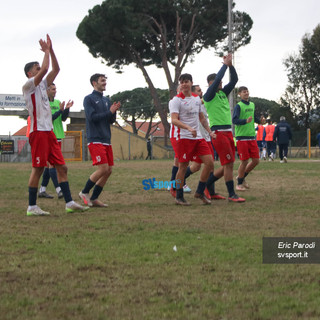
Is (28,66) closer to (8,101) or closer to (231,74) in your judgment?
(231,74)

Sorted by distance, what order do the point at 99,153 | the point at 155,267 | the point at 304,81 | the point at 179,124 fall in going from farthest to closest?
the point at 304,81
the point at 99,153
the point at 179,124
the point at 155,267

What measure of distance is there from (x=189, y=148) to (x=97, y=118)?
134cm

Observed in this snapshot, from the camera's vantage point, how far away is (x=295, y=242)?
457 cm

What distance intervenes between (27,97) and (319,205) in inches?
159

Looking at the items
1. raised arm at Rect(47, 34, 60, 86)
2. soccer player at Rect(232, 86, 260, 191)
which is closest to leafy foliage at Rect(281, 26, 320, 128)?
soccer player at Rect(232, 86, 260, 191)

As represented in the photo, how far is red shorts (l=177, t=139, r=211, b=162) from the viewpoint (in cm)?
766

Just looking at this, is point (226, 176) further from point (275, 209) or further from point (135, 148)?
point (135, 148)

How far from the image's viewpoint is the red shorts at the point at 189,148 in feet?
25.1

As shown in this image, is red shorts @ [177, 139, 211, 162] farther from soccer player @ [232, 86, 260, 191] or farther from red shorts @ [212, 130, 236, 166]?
soccer player @ [232, 86, 260, 191]

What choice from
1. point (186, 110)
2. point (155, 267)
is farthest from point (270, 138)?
point (155, 267)

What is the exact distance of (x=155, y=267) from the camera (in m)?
3.89

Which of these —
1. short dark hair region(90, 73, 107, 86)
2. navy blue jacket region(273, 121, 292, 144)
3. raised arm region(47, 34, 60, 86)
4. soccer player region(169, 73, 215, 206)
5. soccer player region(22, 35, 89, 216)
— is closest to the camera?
raised arm region(47, 34, 60, 86)

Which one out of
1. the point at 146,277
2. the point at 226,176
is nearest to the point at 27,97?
the point at 226,176

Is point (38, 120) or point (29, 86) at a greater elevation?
point (29, 86)
